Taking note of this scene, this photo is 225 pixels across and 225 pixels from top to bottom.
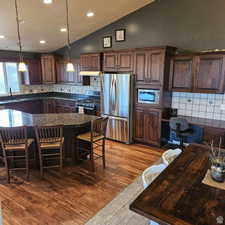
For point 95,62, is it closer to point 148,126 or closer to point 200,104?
point 148,126

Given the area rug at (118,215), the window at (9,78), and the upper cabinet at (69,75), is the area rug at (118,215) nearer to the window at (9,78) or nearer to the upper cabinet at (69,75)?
the upper cabinet at (69,75)

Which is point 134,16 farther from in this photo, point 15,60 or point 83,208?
point 83,208

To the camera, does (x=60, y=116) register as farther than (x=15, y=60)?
No

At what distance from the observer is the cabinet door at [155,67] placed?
413cm

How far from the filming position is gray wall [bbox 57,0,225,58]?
3867mm

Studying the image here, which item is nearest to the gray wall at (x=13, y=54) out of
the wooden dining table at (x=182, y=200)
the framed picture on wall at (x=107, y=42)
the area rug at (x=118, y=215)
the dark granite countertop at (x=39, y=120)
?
the framed picture on wall at (x=107, y=42)

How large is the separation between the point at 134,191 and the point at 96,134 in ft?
3.83

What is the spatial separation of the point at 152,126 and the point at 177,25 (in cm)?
236

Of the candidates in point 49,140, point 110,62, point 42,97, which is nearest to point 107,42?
point 110,62

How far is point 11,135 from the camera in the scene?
3148mm

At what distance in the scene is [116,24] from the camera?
16.8 ft

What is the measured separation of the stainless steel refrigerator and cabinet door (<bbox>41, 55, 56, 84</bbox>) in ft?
8.93

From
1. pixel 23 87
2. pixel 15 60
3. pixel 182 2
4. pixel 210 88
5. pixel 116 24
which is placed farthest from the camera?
pixel 23 87

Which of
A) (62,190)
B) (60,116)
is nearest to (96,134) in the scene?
(60,116)
